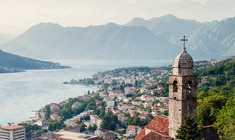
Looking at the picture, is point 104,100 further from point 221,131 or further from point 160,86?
point 221,131

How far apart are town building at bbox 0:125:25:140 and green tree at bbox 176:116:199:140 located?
3766 cm

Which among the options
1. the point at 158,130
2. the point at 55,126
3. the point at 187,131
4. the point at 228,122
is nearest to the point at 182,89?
the point at 187,131

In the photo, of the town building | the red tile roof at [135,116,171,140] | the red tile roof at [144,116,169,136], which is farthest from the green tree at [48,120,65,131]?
the red tile roof at [144,116,169,136]

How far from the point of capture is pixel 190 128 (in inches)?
649

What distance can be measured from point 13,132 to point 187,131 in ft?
126

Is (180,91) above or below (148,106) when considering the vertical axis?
above

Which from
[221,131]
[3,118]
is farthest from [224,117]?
[3,118]

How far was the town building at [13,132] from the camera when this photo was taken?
A: 50.7m

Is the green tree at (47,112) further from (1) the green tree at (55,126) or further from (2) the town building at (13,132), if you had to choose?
(2) the town building at (13,132)

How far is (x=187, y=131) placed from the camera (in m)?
16.4

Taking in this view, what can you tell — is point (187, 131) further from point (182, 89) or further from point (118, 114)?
point (118, 114)

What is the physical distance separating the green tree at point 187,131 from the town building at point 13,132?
124ft

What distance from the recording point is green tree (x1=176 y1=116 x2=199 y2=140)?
53.6 feet

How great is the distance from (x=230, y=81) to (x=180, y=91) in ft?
151
